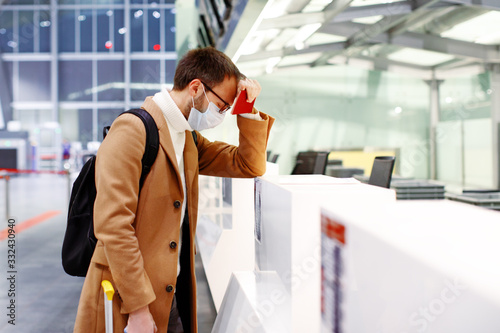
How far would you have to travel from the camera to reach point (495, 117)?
877 centimetres

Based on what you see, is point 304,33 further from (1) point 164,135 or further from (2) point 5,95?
(2) point 5,95

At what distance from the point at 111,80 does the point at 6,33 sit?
480 cm

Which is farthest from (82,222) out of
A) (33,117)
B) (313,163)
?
(33,117)

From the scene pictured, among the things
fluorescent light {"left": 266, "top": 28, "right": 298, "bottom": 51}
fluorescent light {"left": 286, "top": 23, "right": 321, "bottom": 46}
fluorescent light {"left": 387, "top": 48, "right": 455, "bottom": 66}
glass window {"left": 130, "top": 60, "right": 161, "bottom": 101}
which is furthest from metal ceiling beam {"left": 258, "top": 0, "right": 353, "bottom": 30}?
glass window {"left": 130, "top": 60, "right": 161, "bottom": 101}

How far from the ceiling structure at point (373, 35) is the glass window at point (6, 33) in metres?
13.5

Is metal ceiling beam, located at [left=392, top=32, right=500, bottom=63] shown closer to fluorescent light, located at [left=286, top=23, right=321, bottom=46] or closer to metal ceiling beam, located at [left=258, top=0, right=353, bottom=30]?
fluorescent light, located at [left=286, top=23, right=321, bottom=46]

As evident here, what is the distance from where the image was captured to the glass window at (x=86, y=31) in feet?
60.1

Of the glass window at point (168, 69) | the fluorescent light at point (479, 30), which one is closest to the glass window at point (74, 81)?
the glass window at point (168, 69)

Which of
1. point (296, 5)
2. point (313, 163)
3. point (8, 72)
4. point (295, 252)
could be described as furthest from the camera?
point (8, 72)

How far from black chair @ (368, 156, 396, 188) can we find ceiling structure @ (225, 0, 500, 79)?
1292 millimetres

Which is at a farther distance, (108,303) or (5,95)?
(5,95)

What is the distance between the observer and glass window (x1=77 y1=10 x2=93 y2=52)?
18328mm

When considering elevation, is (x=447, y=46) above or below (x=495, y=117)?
above

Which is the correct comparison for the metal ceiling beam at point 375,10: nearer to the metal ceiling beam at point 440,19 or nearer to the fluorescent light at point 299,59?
the metal ceiling beam at point 440,19
